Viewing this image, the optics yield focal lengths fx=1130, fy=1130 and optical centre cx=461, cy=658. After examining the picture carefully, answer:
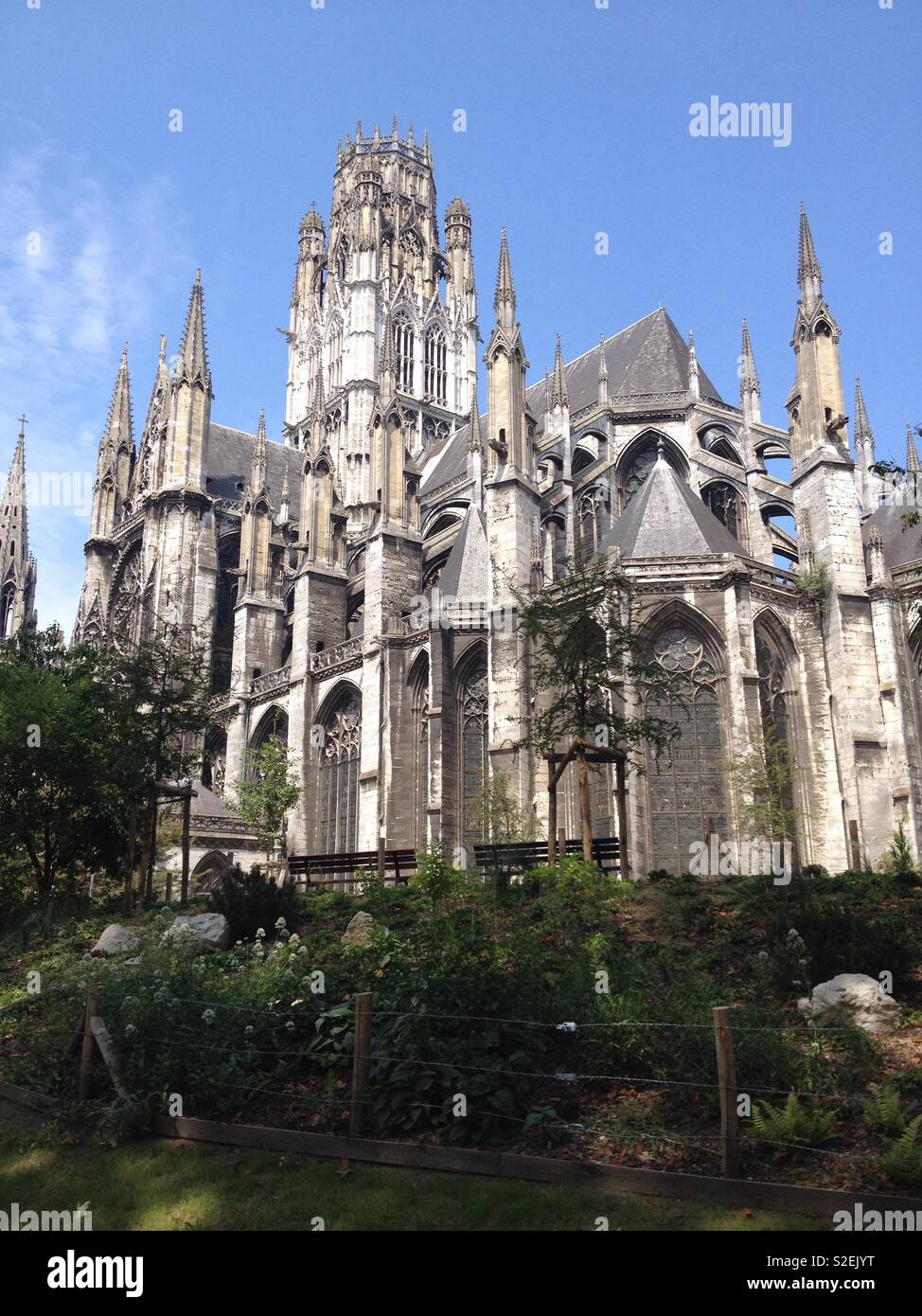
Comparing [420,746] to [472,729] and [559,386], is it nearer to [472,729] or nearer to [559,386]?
[472,729]

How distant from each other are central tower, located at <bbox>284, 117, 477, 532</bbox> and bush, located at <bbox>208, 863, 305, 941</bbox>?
141 feet

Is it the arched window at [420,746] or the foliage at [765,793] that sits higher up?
the arched window at [420,746]

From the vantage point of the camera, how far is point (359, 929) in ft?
45.8

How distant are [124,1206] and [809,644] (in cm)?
2086

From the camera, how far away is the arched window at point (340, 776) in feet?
104

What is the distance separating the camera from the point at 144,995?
10258mm

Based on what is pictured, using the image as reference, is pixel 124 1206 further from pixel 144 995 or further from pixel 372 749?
pixel 372 749

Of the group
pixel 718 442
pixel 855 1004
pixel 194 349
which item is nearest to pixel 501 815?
pixel 855 1004

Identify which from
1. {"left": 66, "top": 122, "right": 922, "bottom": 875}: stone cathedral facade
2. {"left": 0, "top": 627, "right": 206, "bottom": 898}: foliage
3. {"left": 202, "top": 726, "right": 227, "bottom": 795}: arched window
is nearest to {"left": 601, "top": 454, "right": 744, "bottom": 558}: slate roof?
{"left": 66, "top": 122, "right": 922, "bottom": 875}: stone cathedral facade

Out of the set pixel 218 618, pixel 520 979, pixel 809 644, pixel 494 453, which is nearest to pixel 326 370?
pixel 218 618

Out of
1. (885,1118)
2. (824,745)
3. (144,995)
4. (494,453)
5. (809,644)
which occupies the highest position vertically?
(494,453)

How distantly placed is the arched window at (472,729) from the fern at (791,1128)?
67.7 feet

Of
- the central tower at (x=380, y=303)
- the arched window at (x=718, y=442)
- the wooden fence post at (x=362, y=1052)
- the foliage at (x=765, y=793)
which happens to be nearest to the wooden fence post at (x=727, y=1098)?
the wooden fence post at (x=362, y=1052)

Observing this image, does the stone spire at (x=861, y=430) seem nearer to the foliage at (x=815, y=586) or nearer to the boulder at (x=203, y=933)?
the foliage at (x=815, y=586)
